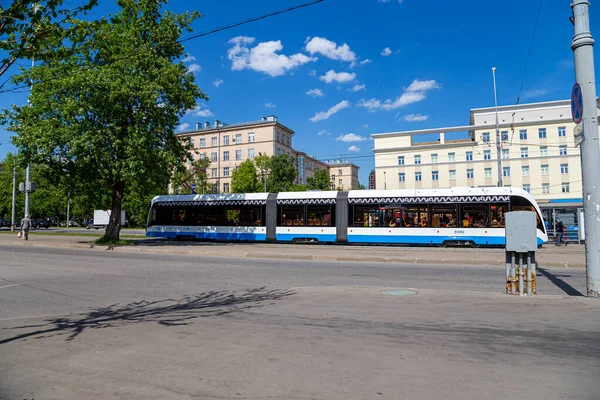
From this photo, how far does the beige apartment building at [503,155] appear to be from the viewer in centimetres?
6506

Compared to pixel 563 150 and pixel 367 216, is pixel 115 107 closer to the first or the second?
pixel 367 216

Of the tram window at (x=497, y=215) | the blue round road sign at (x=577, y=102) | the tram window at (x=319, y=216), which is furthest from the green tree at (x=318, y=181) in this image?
the blue round road sign at (x=577, y=102)

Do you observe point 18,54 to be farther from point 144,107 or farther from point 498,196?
point 498,196

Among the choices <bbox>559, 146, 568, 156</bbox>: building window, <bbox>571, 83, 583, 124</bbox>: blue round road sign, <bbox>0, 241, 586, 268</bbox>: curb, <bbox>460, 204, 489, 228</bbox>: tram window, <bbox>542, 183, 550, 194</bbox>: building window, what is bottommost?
<bbox>0, 241, 586, 268</bbox>: curb

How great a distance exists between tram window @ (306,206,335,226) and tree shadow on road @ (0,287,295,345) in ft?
51.9

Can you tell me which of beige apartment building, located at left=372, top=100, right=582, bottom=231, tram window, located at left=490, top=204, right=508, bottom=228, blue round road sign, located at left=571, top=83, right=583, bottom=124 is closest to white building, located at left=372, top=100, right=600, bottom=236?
beige apartment building, located at left=372, top=100, right=582, bottom=231

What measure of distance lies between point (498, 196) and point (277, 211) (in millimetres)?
12863

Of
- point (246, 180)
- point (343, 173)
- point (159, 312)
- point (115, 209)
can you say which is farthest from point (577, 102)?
point (343, 173)

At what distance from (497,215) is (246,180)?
45.0 m

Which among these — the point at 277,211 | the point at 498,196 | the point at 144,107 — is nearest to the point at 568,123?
the point at 498,196

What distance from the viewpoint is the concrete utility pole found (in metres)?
7.60

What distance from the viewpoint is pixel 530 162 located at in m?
67.1

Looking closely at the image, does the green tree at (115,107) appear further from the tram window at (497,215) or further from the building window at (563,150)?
the building window at (563,150)

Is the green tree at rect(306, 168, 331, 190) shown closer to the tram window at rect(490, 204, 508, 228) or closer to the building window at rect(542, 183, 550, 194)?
the building window at rect(542, 183, 550, 194)
